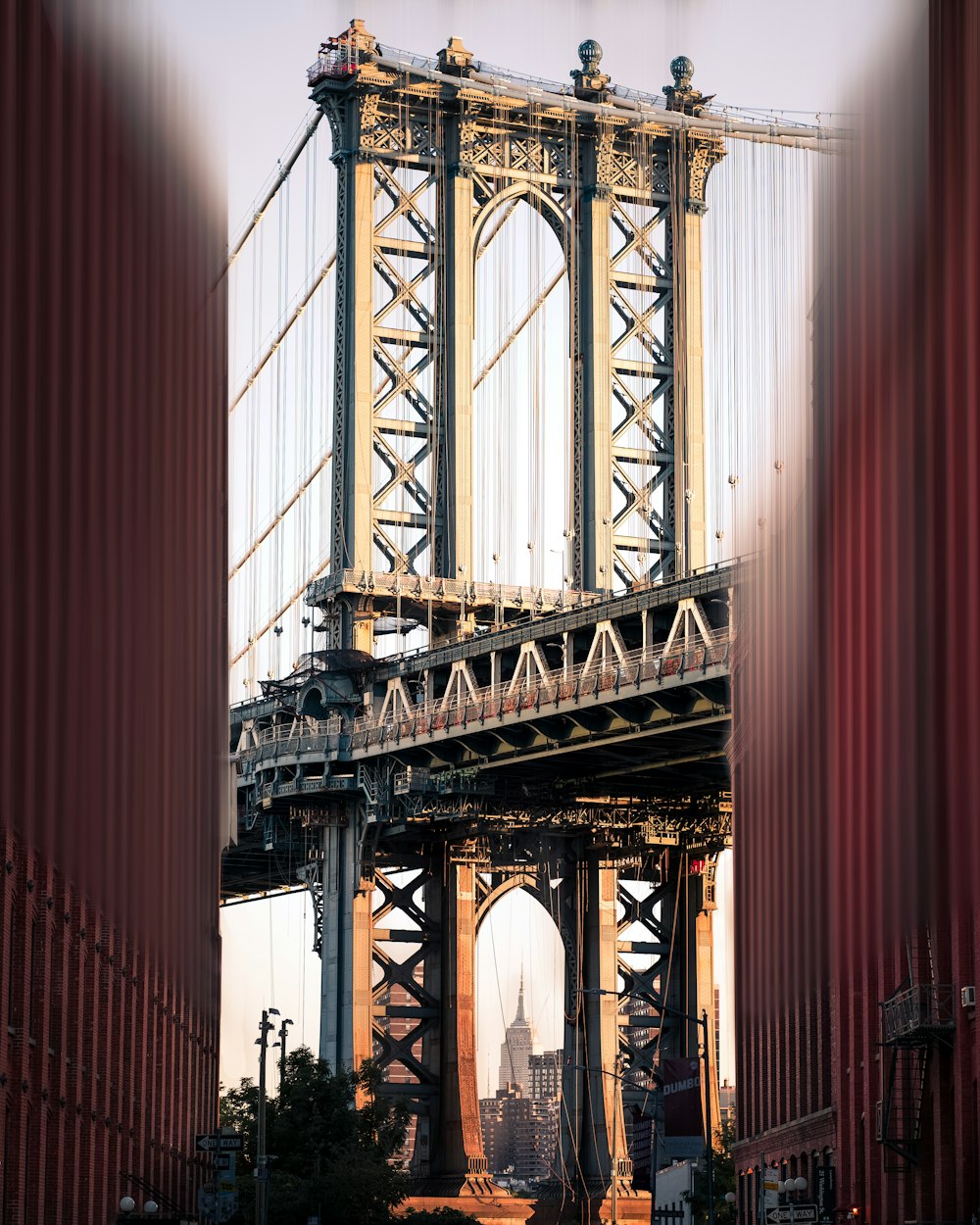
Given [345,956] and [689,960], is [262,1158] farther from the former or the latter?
[689,960]

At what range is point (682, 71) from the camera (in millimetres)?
114250

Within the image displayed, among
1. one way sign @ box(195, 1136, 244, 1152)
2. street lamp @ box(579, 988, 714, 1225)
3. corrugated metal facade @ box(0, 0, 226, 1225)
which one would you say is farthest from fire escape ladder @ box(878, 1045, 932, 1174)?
one way sign @ box(195, 1136, 244, 1152)

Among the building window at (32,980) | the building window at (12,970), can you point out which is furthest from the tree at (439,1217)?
the building window at (12,970)

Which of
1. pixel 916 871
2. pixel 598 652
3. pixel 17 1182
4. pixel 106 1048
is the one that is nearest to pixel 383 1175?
pixel 598 652

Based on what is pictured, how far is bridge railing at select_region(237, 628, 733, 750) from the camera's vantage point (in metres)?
85.8

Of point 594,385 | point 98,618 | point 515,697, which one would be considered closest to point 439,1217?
point 515,697

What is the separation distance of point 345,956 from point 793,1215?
5001cm

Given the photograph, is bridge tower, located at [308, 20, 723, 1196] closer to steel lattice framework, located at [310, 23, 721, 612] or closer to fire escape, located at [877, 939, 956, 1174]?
steel lattice framework, located at [310, 23, 721, 612]

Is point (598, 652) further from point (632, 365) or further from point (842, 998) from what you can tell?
point (842, 998)

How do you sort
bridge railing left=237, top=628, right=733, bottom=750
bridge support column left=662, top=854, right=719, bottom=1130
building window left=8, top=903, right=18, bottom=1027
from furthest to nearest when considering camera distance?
bridge support column left=662, top=854, right=719, bottom=1130
bridge railing left=237, top=628, right=733, bottom=750
building window left=8, top=903, right=18, bottom=1027

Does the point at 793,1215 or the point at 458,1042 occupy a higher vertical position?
the point at 458,1042

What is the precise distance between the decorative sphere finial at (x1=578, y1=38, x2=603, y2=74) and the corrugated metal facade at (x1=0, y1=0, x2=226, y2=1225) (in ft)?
125

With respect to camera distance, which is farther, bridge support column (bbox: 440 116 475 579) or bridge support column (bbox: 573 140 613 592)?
bridge support column (bbox: 573 140 613 592)

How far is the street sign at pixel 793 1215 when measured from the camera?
56531 millimetres
